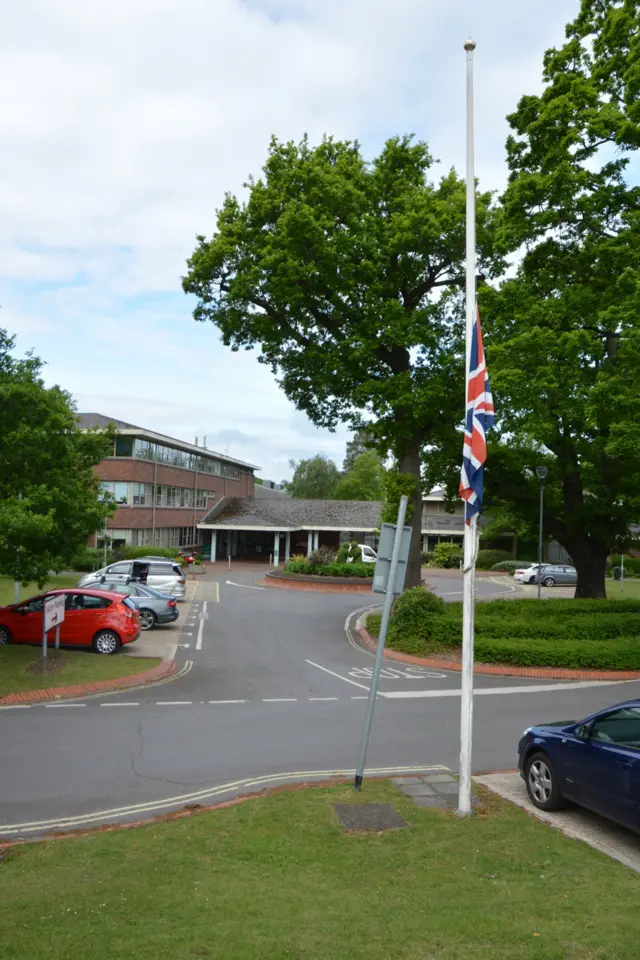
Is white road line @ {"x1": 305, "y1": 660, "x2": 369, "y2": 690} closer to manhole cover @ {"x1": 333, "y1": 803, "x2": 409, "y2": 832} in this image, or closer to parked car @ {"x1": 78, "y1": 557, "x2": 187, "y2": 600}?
manhole cover @ {"x1": 333, "y1": 803, "x2": 409, "y2": 832}

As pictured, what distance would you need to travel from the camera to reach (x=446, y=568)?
57.2 meters

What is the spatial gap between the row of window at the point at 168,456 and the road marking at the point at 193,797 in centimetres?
3747

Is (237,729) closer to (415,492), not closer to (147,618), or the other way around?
(147,618)

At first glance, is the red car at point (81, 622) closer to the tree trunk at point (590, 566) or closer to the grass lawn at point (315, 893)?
the grass lawn at point (315, 893)

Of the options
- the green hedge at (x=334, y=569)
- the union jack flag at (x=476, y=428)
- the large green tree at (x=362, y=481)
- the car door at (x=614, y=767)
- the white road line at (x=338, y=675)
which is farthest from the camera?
the large green tree at (x=362, y=481)

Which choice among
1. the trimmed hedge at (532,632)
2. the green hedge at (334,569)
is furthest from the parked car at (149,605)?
the green hedge at (334,569)

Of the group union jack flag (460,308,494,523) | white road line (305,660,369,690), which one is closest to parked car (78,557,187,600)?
white road line (305,660,369,690)

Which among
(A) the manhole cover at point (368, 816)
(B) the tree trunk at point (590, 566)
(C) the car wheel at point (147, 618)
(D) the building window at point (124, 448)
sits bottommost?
(C) the car wheel at point (147, 618)

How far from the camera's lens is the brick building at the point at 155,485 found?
48250 millimetres

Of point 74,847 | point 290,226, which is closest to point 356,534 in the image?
point 290,226

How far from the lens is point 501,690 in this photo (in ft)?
56.4

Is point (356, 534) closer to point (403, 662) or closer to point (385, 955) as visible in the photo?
point (403, 662)

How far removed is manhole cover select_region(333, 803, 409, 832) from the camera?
769 cm

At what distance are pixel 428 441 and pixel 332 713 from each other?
1456cm
